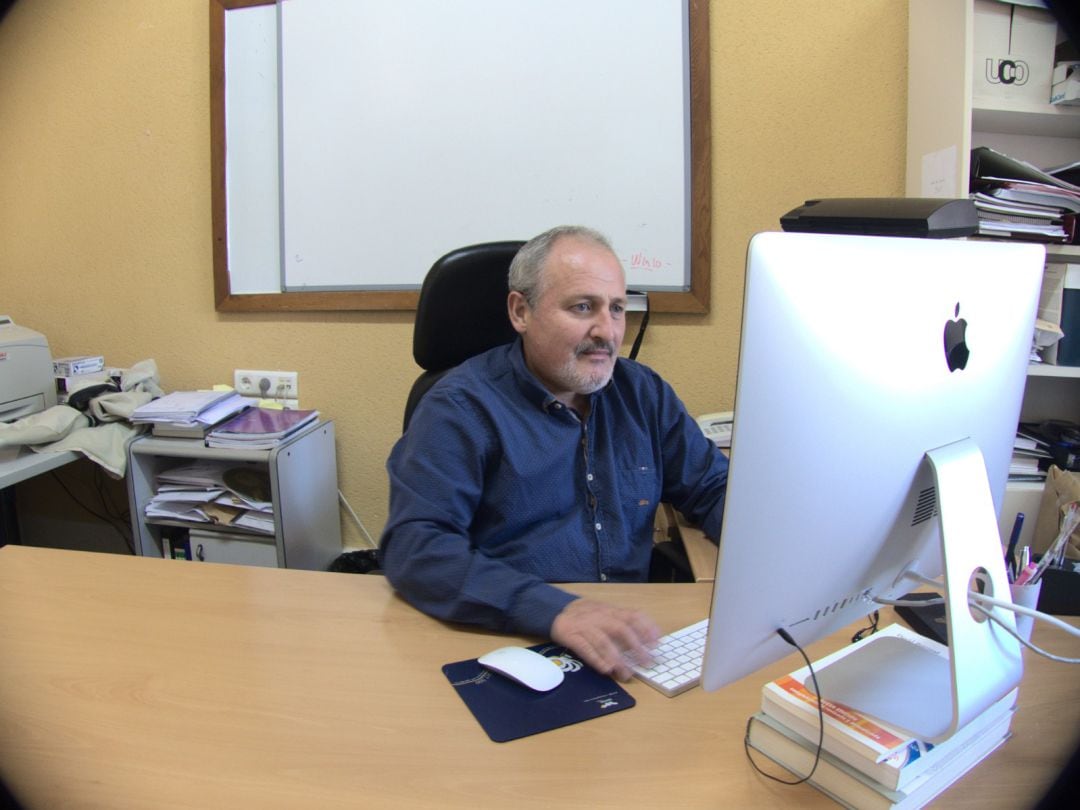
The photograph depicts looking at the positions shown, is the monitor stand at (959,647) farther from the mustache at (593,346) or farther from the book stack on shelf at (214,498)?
the book stack on shelf at (214,498)

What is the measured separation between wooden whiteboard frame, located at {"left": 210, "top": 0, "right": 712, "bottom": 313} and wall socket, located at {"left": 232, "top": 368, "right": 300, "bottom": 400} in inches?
8.6

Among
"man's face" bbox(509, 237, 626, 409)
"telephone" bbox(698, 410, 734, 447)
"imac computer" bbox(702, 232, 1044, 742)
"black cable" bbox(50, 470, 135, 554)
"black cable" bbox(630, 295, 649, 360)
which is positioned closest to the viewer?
"imac computer" bbox(702, 232, 1044, 742)

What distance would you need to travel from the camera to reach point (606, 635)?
86 cm

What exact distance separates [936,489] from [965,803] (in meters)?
0.29

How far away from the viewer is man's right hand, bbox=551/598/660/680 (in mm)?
836

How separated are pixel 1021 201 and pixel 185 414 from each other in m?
2.23

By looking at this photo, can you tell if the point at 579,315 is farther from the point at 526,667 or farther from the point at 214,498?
the point at 214,498

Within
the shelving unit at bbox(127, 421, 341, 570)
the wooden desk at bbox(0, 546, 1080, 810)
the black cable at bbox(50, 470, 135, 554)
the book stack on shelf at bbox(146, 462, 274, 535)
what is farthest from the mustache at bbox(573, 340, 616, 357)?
the black cable at bbox(50, 470, 135, 554)

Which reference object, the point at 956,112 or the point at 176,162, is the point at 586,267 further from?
the point at 176,162

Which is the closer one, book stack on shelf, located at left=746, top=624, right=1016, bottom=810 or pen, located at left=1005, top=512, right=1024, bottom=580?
book stack on shelf, located at left=746, top=624, right=1016, bottom=810

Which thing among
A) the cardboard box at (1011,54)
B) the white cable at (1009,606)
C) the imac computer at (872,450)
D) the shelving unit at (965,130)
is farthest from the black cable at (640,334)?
the white cable at (1009,606)

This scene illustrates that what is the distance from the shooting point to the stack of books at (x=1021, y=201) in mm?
1611

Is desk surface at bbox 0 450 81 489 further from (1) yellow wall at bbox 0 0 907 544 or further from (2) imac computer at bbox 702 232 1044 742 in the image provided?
(2) imac computer at bbox 702 232 1044 742

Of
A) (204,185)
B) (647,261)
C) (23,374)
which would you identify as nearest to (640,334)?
(647,261)
